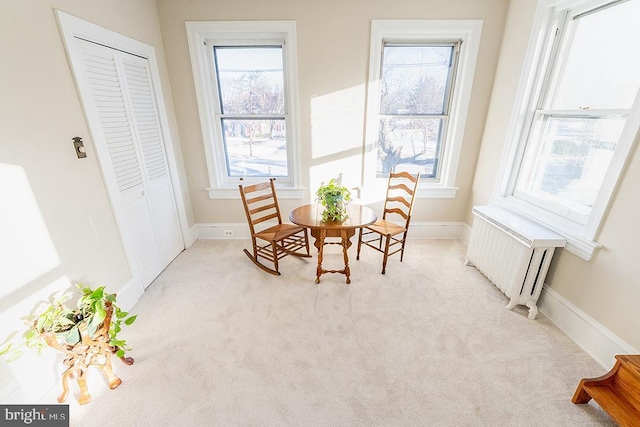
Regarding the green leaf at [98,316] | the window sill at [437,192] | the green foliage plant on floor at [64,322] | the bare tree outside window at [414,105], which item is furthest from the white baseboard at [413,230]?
the green leaf at [98,316]

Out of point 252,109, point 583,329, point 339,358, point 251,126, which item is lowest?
point 339,358

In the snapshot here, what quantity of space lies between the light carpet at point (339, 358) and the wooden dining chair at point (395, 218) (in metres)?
0.37

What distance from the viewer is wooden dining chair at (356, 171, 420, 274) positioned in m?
2.65

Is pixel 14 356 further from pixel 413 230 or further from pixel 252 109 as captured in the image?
pixel 413 230

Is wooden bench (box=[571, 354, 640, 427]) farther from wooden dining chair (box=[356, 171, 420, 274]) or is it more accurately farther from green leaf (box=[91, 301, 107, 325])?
green leaf (box=[91, 301, 107, 325])

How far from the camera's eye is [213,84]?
9.43ft

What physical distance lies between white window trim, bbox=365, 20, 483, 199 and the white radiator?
29.5 inches

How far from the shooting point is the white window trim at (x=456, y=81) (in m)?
2.57

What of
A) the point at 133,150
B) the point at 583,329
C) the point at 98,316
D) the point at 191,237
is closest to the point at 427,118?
the point at 583,329

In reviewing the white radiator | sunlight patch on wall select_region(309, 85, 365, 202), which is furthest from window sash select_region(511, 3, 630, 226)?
sunlight patch on wall select_region(309, 85, 365, 202)

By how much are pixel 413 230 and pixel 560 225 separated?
1.49 meters

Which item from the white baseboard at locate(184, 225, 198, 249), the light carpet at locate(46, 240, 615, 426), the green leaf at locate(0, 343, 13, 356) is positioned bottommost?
the light carpet at locate(46, 240, 615, 426)

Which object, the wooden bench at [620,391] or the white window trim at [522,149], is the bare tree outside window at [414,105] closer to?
the white window trim at [522,149]

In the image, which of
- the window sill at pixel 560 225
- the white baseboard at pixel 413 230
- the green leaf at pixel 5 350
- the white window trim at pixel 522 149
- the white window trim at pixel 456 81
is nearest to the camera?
the green leaf at pixel 5 350
